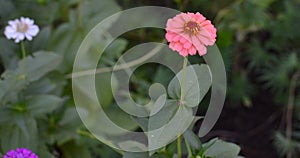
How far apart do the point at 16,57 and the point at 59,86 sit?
10cm

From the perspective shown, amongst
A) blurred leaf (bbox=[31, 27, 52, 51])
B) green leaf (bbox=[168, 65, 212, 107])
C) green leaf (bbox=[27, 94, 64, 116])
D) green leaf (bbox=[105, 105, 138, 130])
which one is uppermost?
blurred leaf (bbox=[31, 27, 52, 51])

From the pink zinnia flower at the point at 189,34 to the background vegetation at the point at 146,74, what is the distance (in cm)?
34

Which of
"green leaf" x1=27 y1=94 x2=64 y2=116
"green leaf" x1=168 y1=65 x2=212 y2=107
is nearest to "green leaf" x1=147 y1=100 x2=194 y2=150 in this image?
"green leaf" x1=168 y1=65 x2=212 y2=107

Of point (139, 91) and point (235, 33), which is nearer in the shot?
point (139, 91)

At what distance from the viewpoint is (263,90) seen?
4.63ft

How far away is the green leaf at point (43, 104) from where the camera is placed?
92 centimetres

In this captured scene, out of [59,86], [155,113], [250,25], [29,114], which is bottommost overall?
[155,113]

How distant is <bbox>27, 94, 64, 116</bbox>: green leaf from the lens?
36.3 inches

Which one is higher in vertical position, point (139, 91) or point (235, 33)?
point (235, 33)

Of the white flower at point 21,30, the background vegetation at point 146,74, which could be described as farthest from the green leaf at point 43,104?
the white flower at point 21,30

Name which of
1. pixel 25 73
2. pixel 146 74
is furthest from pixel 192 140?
pixel 146 74

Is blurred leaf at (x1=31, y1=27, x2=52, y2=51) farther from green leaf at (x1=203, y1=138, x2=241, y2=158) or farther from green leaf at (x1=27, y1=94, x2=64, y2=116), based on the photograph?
green leaf at (x1=203, y1=138, x2=241, y2=158)

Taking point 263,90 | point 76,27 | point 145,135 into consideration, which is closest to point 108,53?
point 76,27

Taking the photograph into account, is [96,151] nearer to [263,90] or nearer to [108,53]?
[108,53]
